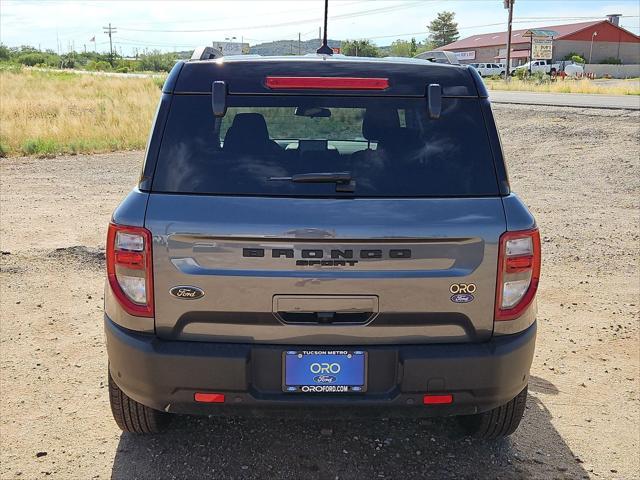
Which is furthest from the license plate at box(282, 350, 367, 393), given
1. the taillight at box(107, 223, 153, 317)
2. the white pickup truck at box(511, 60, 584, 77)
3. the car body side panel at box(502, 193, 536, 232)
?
the white pickup truck at box(511, 60, 584, 77)

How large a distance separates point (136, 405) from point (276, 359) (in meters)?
0.97

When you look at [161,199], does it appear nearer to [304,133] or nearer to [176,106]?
[176,106]

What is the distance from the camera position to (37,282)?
5.95 m

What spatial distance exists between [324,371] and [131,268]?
91cm

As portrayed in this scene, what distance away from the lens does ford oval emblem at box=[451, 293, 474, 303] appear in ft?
8.41

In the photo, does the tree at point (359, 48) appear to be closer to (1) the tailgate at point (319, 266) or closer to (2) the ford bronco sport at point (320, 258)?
(2) the ford bronco sport at point (320, 258)

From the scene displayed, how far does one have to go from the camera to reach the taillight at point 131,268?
2.54 meters

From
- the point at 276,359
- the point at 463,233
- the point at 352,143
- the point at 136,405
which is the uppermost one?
the point at 352,143

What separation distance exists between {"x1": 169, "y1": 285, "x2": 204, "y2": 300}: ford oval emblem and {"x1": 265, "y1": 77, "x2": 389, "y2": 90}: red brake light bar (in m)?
0.94

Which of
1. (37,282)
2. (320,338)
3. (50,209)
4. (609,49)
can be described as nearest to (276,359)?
(320,338)

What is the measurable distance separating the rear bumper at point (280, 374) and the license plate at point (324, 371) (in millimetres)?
29

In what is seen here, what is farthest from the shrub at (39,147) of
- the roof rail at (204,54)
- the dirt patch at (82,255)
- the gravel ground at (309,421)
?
the roof rail at (204,54)

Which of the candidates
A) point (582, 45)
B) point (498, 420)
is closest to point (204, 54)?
point (498, 420)

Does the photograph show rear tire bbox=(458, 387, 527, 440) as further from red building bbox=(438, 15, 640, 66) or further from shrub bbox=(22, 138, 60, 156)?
red building bbox=(438, 15, 640, 66)
